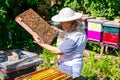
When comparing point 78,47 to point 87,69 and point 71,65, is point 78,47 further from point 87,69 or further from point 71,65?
point 87,69

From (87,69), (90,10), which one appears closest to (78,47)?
(87,69)

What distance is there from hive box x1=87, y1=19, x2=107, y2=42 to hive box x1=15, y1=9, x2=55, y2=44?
11.3 feet

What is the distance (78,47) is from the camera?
12.9 ft

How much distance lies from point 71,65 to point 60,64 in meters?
0.18

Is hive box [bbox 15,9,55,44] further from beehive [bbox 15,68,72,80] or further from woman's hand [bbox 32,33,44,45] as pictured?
beehive [bbox 15,68,72,80]

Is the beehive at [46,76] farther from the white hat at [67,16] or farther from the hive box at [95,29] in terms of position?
the hive box at [95,29]

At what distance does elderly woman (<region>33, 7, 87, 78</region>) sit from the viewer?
387 centimetres

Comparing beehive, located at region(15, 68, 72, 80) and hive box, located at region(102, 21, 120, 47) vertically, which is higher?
hive box, located at region(102, 21, 120, 47)

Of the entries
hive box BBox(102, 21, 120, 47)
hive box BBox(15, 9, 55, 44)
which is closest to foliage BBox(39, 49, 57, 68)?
hive box BBox(102, 21, 120, 47)

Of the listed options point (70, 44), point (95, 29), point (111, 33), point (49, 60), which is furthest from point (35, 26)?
point (95, 29)

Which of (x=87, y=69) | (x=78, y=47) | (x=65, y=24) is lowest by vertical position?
(x=87, y=69)

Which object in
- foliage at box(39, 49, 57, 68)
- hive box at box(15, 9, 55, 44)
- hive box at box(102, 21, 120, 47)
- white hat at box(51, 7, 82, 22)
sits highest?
white hat at box(51, 7, 82, 22)

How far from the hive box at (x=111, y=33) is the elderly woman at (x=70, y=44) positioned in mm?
3339

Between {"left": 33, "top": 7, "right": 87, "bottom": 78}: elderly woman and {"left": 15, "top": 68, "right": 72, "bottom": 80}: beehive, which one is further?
{"left": 33, "top": 7, "right": 87, "bottom": 78}: elderly woman
